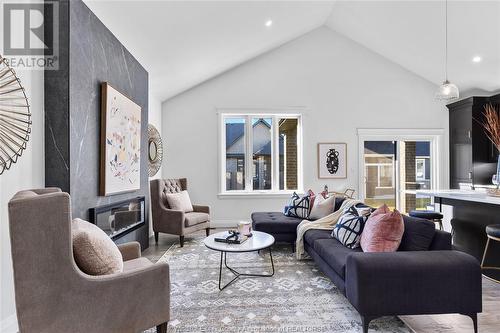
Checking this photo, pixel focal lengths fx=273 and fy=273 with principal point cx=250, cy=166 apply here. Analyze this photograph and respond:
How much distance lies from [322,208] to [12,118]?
344 centimetres

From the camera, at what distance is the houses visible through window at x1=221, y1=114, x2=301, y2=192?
5631 millimetres

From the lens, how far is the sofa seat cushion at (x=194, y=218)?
4.16m

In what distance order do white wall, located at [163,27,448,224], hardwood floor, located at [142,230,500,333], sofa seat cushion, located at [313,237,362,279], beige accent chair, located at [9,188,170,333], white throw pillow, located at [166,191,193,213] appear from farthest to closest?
white wall, located at [163,27,448,224], white throw pillow, located at [166,191,193,213], sofa seat cushion, located at [313,237,362,279], hardwood floor, located at [142,230,500,333], beige accent chair, located at [9,188,170,333]

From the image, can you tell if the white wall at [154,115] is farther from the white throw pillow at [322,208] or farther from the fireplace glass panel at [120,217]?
the white throw pillow at [322,208]

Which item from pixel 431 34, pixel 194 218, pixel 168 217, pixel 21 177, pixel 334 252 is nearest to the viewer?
pixel 21 177

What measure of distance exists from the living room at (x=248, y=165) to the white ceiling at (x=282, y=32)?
3 cm

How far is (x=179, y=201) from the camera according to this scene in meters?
4.47

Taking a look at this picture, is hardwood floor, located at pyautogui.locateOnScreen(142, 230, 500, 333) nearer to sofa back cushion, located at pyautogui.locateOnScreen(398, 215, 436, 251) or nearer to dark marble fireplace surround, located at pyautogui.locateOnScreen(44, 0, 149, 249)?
sofa back cushion, located at pyautogui.locateOnScreen(398, 215, 436, 251)

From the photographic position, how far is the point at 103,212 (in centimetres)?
268

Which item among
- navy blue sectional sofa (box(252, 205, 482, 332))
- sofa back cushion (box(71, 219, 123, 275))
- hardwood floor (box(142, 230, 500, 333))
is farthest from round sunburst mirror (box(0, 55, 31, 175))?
hardwood floor (box(142, 230, 500, 333))

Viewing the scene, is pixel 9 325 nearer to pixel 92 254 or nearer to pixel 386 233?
pixel 92 254

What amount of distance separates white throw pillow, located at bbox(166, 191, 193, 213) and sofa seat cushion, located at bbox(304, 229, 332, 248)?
213cm

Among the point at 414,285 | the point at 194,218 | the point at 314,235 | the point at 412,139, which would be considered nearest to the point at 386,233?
the point at 414,285

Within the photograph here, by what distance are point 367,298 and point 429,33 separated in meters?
4.54
